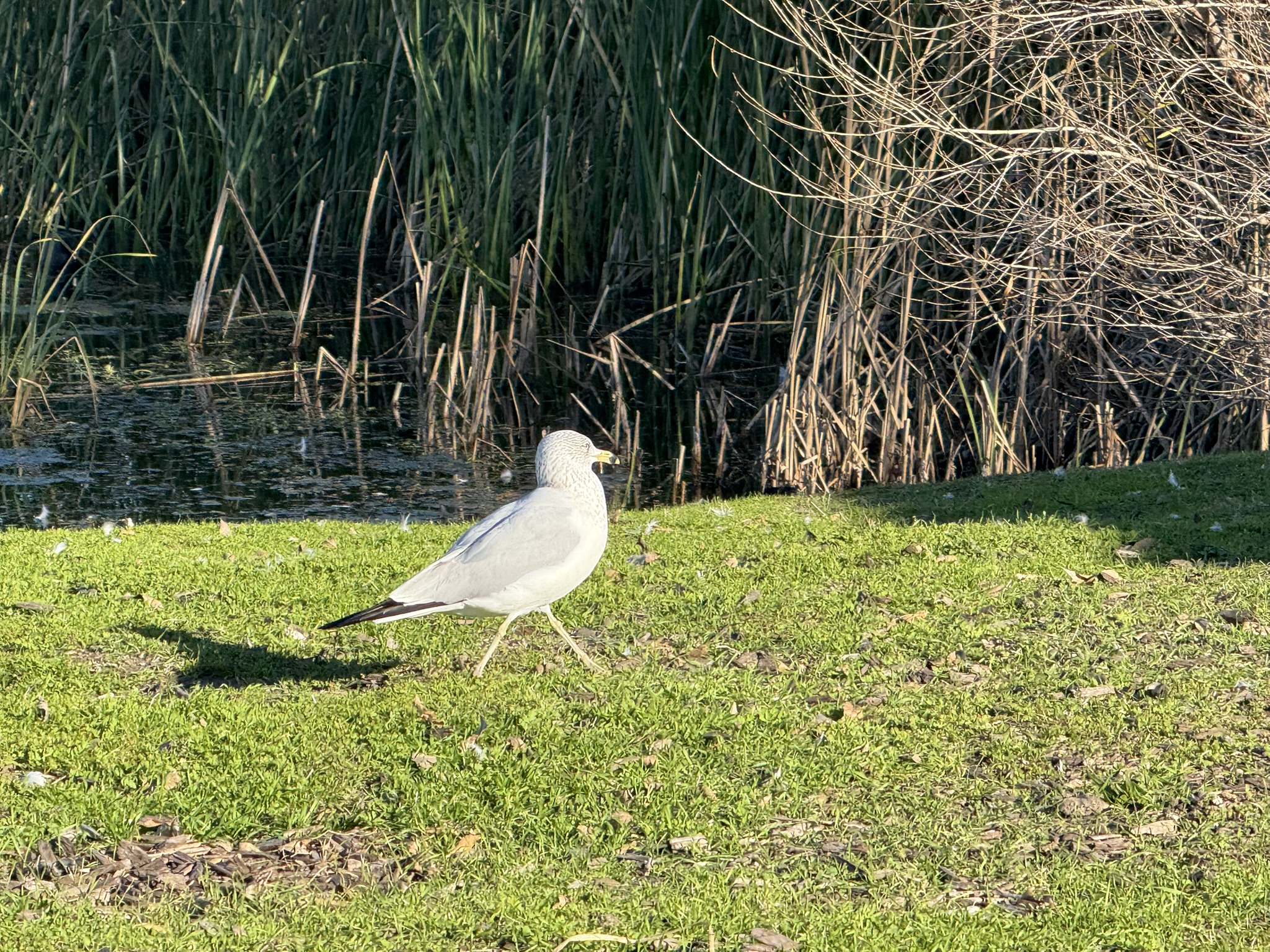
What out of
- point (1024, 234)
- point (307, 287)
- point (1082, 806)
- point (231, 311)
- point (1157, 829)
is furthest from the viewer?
point (231, 311)

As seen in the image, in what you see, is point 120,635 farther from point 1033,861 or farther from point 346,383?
point 346,383

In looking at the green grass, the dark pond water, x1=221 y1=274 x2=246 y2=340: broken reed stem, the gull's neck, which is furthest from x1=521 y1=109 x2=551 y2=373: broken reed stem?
the gull's neck

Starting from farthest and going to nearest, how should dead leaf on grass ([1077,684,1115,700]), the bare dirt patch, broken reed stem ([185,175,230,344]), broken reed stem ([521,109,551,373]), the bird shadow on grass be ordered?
broken reed stem ([185,175,230,344]) → broken reed stem ([521,109,551,373]) → the bird shadow on grass → dead leaf on grass ([1077,684,1115,700]) → the bare dirt patch

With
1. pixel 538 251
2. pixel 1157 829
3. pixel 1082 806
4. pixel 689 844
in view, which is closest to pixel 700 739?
pixel 689 844

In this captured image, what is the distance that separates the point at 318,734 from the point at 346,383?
7.62 metres

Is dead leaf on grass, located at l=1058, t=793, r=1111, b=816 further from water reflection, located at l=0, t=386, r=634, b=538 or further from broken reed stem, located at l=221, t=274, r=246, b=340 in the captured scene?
broken reed stem, located at l=221, t=274, r=246, b=340

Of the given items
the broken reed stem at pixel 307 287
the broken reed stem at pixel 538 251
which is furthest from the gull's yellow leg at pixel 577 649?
the broken reed stem at pixel 307 287

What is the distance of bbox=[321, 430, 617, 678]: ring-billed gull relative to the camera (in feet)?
18.2

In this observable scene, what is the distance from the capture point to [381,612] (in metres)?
5.39

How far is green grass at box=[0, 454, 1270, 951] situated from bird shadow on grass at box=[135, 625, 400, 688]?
0.02 m

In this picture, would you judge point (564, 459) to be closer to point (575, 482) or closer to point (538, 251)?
point (575, 482)

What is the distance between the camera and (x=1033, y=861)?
15.3 ft

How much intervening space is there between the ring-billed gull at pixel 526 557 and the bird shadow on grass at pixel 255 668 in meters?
0.54

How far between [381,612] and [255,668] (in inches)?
45.8
